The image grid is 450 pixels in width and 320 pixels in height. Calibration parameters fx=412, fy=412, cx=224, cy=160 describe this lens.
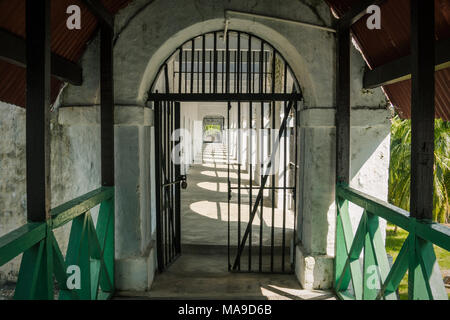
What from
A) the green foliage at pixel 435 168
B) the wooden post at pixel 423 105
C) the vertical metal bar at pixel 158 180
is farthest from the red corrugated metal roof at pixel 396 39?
the green foliage at pixel 435 168

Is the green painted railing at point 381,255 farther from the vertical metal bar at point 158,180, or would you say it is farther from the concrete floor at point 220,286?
the vertical metal bar at point 158,180

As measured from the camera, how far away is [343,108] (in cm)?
478

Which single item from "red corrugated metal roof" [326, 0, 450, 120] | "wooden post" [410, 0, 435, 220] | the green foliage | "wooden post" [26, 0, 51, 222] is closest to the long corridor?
"red corrugated metal roof" [326, 0, 450, 120]

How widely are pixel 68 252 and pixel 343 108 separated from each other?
10.8 feet

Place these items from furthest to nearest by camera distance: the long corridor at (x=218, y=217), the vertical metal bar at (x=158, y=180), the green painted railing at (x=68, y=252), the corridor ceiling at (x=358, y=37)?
the long corridor at (x=218, y=217) → the vertical metal bar at (x=158, y=180) → the corridor ceiling at (x=358, y=37) → the green painted railing at (x=68, y=252)

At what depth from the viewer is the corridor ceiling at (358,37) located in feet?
11.3

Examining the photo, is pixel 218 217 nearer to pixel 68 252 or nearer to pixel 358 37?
pixel 358 37

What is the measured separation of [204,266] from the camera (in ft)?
20.1

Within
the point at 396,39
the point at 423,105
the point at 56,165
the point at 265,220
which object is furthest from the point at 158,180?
the point at 265,220

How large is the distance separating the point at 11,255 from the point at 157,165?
3.26 m

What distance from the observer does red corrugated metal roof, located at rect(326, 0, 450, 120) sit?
3.57m

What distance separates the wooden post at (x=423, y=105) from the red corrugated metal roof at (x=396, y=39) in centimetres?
50

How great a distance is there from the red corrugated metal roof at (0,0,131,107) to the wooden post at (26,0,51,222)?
2.33ft
